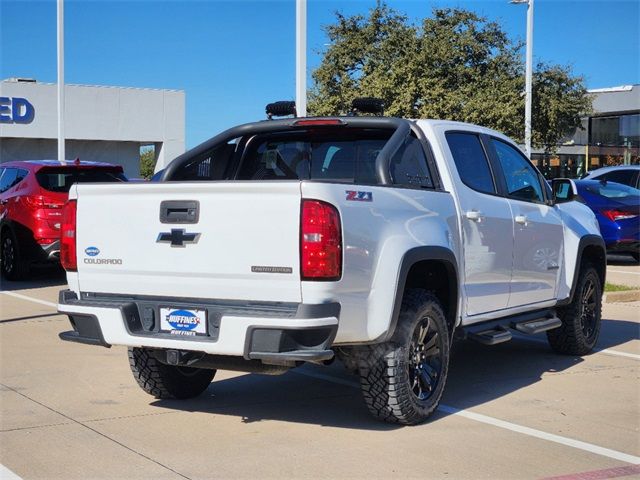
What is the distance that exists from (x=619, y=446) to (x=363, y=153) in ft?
8.64

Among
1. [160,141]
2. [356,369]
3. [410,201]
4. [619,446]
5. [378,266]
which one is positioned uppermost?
[160,141]

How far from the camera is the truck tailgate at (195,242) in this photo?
5320 mm

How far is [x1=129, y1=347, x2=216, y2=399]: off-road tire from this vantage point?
6672 millimetres

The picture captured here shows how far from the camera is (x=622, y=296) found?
12.7 m

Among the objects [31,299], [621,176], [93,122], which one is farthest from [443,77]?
[31,299]

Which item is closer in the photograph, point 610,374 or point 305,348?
point 305,348

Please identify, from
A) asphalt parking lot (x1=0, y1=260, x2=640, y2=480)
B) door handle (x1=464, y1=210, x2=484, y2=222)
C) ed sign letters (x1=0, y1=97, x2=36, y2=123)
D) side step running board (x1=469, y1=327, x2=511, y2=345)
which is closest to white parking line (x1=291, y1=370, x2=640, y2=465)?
asphalt parking lot (x1=0, y1=260, x2=640, y2=480)

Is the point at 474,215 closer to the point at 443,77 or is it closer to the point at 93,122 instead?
the point at 443,77

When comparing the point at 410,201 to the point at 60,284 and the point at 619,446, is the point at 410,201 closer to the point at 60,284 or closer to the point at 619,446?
the point at 619,446

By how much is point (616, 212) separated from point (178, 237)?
13.2 metres

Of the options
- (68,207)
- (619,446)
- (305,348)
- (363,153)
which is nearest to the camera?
(305,348)

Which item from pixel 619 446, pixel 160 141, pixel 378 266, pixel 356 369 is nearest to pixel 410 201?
pixel 378 266

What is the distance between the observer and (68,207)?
621 centimetres

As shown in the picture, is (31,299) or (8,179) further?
(8,179)
